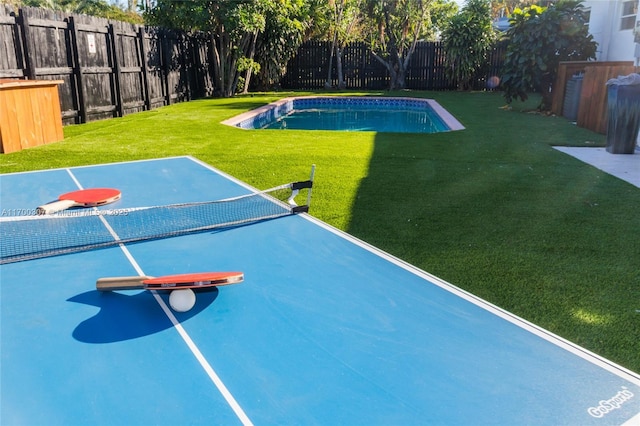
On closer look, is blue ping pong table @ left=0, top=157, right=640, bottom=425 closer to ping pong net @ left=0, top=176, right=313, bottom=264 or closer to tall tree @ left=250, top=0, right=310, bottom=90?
ping pong net @ left=0, top=176, right=313, bottom=264

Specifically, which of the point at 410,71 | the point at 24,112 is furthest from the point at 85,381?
the point at 410,71

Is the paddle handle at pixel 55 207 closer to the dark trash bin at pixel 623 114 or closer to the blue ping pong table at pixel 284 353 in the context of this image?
the blue ping pong table at pixel 284 353

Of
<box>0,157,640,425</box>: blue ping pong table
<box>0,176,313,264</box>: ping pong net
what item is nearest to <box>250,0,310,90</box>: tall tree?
<box>0,176,313,264</box>: ping pong net

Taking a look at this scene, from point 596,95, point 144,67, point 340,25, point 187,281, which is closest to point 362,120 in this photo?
point 144,67

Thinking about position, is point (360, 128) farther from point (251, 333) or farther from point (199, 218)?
point (251, 333)

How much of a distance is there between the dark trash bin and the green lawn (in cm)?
93

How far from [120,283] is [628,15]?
17.5m

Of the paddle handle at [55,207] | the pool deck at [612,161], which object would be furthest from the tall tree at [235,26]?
the paddle handle at [55,207]

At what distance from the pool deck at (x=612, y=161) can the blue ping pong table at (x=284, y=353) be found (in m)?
5.57

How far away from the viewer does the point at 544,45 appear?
14836 mm

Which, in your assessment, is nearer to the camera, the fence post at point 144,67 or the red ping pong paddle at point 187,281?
the red ping pong paddle at point 187,281

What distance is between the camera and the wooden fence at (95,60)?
34.9 ft

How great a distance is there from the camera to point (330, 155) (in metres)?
9.07

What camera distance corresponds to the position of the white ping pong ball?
2.95m
